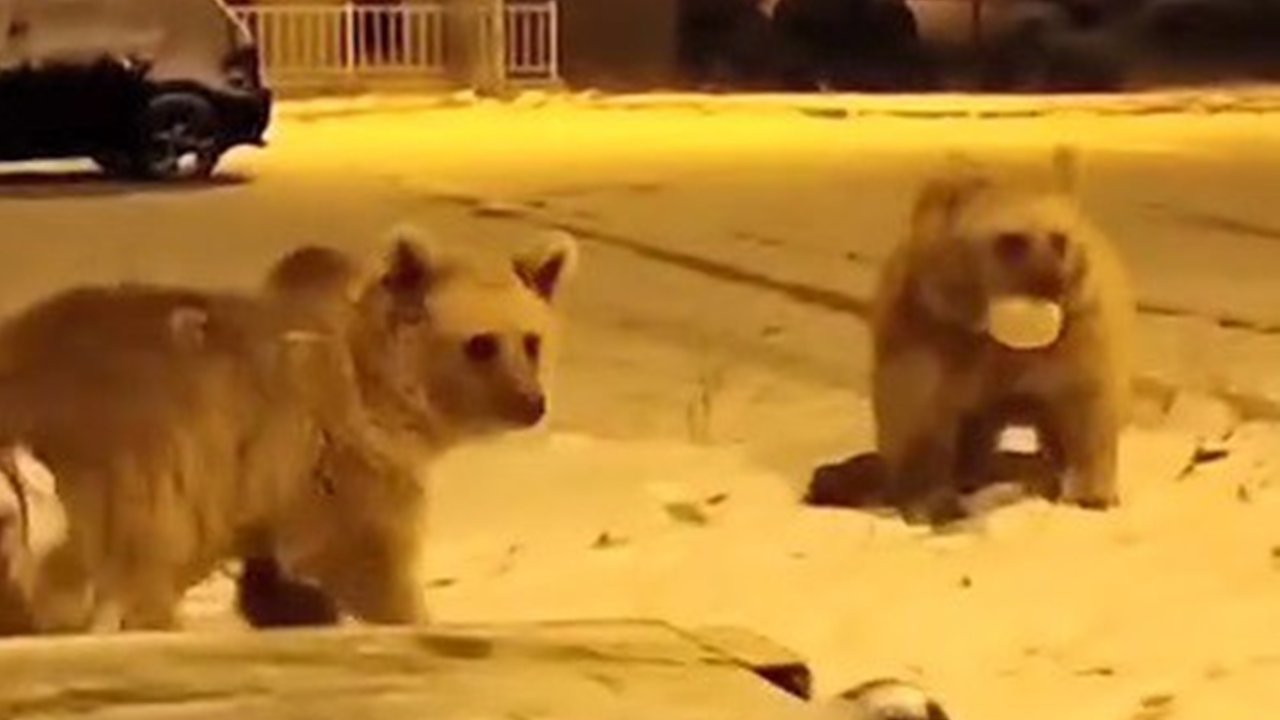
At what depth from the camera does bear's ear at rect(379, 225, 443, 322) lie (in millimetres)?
3936

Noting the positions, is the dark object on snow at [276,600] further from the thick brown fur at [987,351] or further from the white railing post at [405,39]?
the white railing post at [405,39]

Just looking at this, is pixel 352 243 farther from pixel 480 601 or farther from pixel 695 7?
pixel 695 7

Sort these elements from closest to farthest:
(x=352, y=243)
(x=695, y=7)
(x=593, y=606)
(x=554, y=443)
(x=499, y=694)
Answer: (x=499, y=694)
(x=593, y=606)
(x=554, y=443)
(x=352, y=243)
(x=695, y=7)

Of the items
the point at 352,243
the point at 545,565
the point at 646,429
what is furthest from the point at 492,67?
the point at 545,565

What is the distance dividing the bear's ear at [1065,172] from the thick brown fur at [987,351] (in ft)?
0.03

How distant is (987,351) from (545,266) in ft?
3.49

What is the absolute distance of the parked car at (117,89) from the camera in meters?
12.3

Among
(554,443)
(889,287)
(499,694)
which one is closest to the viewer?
(499,694)

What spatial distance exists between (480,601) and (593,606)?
0.57 ft

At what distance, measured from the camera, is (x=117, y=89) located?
40.3 feet

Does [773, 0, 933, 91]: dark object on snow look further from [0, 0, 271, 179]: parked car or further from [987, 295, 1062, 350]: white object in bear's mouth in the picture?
[987, 295, 1062, 350]: white object in bear's mouth

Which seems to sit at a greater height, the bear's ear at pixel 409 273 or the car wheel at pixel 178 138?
the car wheel at pixel 178 138

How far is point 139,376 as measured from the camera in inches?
144

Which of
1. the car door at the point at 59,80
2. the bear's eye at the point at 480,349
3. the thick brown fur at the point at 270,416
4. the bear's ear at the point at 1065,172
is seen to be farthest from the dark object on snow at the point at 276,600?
the car door at the point at 59,80
